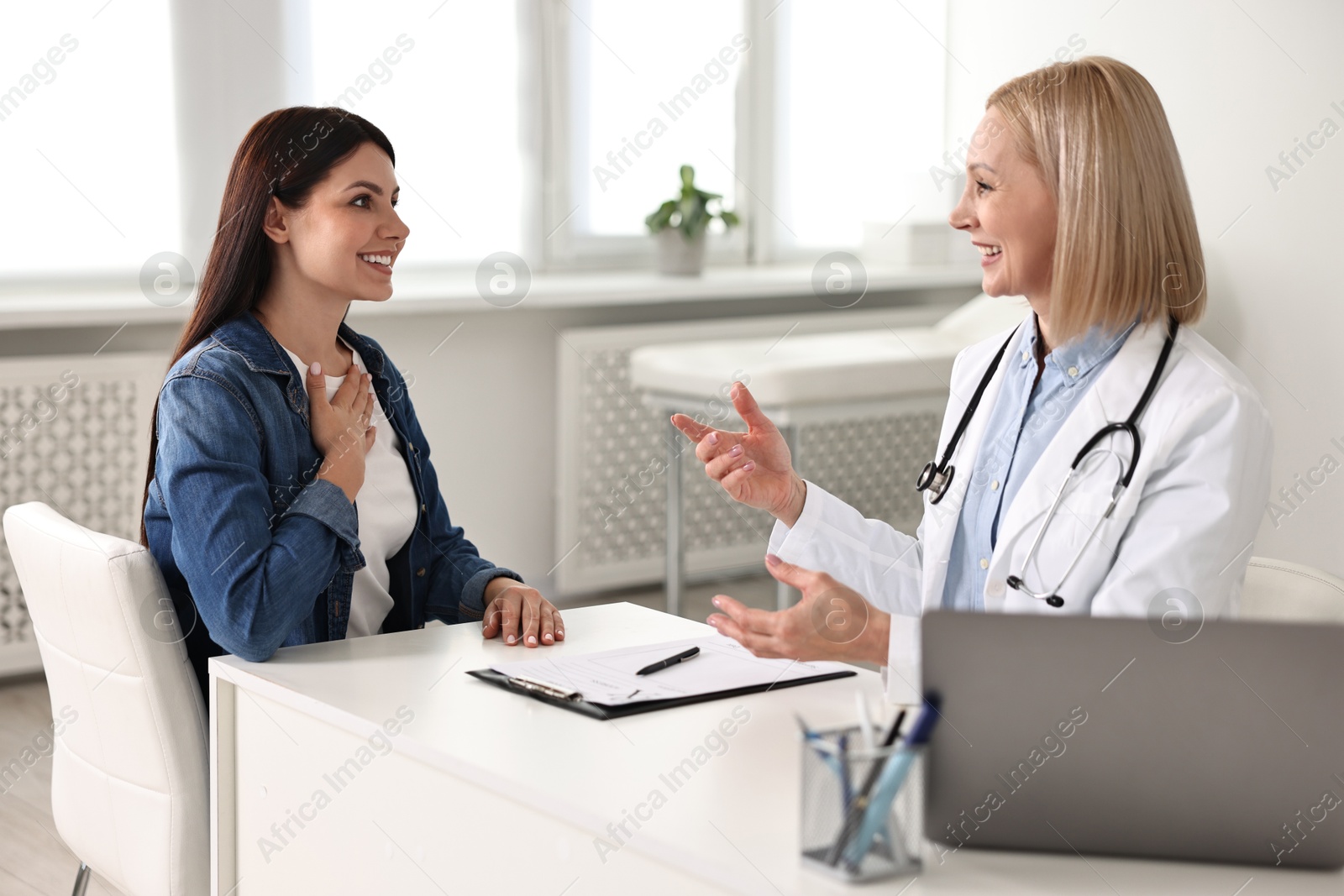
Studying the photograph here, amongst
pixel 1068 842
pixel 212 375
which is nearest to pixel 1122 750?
pixel 1068 842

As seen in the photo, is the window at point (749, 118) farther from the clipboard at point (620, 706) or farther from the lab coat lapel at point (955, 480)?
the clipboard at point (620, 706)

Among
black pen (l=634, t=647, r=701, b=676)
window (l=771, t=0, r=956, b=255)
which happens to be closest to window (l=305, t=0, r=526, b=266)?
window (l=771, t=0, r=956, b=255)

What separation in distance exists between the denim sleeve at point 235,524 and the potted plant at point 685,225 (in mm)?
2768

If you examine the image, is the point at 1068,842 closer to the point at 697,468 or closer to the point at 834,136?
the point at 697,468

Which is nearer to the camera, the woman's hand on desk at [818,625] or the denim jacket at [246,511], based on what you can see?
the woman's hand on desk at [818,625]

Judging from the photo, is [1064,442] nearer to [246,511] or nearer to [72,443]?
[246,511]

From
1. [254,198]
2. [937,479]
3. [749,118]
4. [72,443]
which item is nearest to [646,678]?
[937,479]

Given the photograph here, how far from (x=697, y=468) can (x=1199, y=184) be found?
1.69m

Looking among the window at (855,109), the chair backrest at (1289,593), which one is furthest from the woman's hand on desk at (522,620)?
the window at (855,109)

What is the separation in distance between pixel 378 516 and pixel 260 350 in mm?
272

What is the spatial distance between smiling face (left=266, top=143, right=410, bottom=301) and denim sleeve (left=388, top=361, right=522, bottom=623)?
15 cm

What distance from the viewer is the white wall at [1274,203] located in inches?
129

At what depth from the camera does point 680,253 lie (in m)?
4.30

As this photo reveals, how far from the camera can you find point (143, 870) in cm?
157
